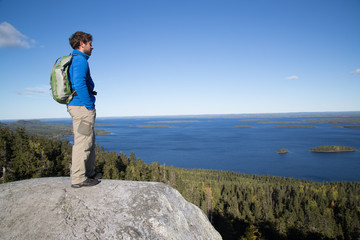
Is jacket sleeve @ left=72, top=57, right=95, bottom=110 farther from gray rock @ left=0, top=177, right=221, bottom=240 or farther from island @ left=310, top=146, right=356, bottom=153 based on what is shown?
island @ left=310, top=146, right=356, bottom=153

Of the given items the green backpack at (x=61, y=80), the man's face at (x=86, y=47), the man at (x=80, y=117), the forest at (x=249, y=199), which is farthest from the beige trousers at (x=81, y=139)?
the forest at (x=249, y=199)

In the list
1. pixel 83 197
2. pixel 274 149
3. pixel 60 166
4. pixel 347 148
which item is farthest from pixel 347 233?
pixel 347 148

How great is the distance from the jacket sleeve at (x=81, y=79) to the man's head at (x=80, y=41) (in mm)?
579

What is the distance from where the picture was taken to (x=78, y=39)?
569cm

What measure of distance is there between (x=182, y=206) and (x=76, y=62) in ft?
17.0

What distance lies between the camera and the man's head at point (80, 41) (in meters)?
5.69

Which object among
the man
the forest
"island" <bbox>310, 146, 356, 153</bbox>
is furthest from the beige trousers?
"island" <bbox>310, 146, 356, 153</bbox>

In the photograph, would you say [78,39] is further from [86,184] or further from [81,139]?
[86,184]

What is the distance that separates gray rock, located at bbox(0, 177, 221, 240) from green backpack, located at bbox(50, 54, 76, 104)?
2374mm

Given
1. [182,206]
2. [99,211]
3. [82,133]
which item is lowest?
[182,206]

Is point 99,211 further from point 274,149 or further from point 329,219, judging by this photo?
point 274,149

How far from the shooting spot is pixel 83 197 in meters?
5.04

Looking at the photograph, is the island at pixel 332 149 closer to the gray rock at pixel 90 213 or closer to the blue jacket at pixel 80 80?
the gray rock at pixel 90 213

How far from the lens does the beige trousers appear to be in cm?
527
